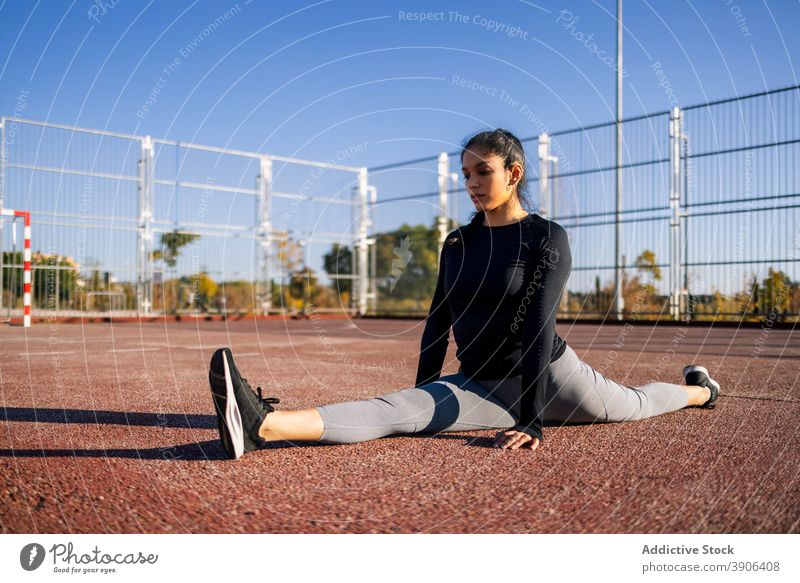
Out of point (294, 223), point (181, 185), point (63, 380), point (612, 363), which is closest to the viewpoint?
point (63, 380)

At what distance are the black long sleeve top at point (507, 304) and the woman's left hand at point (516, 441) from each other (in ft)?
0.09

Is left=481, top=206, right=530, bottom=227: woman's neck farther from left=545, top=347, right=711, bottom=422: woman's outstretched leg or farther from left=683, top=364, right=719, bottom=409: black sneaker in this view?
left=683, top=364, right=719, bottom=409: black sneaker

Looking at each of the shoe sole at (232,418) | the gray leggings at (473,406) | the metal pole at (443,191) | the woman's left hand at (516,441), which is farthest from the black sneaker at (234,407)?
the metal pole at (443,191)

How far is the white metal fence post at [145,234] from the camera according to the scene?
1791cm

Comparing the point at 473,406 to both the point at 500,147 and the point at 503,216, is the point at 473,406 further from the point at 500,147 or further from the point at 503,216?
the point at 500,147

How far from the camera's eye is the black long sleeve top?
9.55 feet

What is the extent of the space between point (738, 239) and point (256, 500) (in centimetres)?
1249

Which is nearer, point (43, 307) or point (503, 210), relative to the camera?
point (503, 210)

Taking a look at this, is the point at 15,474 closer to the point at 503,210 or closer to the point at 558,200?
the point at 503,210

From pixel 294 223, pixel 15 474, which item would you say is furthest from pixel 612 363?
pixel 294 223

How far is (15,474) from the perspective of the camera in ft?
7.84

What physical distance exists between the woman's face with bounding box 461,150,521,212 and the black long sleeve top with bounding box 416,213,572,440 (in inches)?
5.0

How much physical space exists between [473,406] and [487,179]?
995 mm

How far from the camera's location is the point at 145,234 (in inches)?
707
